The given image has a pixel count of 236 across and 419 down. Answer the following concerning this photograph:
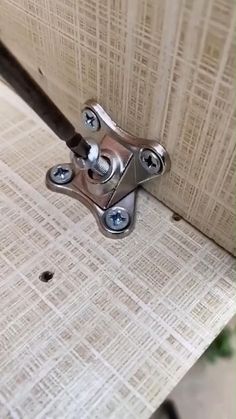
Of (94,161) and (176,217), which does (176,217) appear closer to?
(176,217)

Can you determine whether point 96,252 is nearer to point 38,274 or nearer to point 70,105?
point 38,274

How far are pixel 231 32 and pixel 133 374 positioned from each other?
0.25 metres

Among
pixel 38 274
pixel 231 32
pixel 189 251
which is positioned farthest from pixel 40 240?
pixel 231 32

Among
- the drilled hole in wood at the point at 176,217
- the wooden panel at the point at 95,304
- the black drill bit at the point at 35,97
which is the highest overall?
the black drill bit at the point at 35,97

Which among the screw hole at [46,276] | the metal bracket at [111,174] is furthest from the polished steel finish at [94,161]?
the screw hole at [46,276]

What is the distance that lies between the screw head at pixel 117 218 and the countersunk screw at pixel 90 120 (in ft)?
0.27

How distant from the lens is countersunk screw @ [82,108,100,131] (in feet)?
1.31

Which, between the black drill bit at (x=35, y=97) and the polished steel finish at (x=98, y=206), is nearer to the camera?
the black drill bit at (x=35, y=97)

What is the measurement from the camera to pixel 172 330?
349mm

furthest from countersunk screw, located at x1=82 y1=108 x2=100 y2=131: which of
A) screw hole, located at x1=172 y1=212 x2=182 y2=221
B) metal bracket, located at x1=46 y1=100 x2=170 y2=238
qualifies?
screw hole, located at x1=172 y1=212 x2=182 y2=221

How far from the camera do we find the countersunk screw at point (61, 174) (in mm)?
431

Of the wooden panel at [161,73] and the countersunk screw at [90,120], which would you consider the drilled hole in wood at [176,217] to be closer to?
the wooden panel at [161,73]

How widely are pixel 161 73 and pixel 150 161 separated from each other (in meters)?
0.09

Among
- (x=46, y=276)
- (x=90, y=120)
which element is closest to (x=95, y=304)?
(x=46, y=276)
